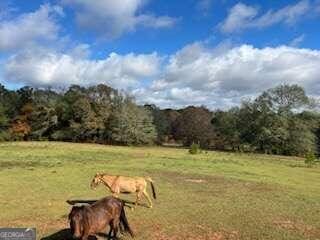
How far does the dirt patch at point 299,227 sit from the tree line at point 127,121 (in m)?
56.6

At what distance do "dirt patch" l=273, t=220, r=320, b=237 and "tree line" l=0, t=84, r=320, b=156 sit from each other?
186 feet

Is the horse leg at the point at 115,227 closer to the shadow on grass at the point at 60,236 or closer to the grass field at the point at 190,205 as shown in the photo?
the grass field at the point at 190,205

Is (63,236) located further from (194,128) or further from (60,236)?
(194,128)

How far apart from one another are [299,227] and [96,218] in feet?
23.3

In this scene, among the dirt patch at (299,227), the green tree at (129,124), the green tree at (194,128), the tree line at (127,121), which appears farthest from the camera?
the green tree at (194,128)

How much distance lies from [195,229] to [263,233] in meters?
2.00

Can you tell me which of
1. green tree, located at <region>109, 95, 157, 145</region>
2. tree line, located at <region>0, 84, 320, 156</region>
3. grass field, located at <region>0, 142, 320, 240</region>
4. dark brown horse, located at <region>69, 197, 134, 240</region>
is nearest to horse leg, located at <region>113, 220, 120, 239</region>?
dark brown horse, located at <region>69, 197, 134, 240</region>

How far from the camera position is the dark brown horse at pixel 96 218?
10.3 meters

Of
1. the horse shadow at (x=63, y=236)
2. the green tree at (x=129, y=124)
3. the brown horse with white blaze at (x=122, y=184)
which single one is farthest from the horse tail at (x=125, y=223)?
the green tree at (x=129, y=124)

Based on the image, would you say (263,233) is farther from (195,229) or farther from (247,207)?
(247,207)

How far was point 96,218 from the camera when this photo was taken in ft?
35.6

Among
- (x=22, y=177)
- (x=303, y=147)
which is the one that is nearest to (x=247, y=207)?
(x=22, y=177)

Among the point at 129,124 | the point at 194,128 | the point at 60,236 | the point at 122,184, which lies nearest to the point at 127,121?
the point at 129,124

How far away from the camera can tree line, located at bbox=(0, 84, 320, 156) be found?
71500mm
